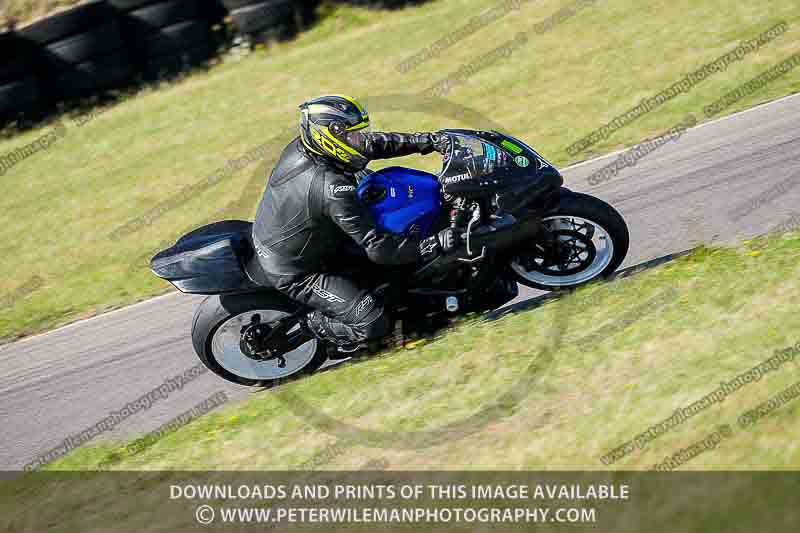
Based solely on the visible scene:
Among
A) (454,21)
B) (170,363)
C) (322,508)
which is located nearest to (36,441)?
(170,363)

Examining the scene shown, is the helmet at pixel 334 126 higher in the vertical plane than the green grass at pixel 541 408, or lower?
higher

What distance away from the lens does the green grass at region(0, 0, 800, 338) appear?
1087 centimetres

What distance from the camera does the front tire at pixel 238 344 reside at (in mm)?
6270

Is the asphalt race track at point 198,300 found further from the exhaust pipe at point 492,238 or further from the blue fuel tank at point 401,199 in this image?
the blue fuel tank at point 401,199

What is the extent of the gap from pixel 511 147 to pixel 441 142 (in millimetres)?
494

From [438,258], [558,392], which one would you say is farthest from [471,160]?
[558,392]

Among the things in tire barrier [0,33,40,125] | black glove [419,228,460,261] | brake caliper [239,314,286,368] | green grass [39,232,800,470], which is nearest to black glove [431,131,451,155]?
black glove [419,228,460,261]

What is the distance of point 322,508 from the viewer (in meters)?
4.72

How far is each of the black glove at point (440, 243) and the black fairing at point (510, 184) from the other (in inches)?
10.9

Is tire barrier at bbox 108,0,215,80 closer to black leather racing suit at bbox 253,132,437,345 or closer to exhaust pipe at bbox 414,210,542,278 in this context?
black leather racing suit at bbox 253,132,437,345

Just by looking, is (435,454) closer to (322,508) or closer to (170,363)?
(322,508)

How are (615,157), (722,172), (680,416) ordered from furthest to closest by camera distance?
(615,157)
(722,172)
(680,416)

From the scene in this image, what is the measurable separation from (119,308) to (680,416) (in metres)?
6.66

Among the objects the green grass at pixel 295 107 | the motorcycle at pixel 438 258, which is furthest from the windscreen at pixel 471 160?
the green grass at pixel 295 107
